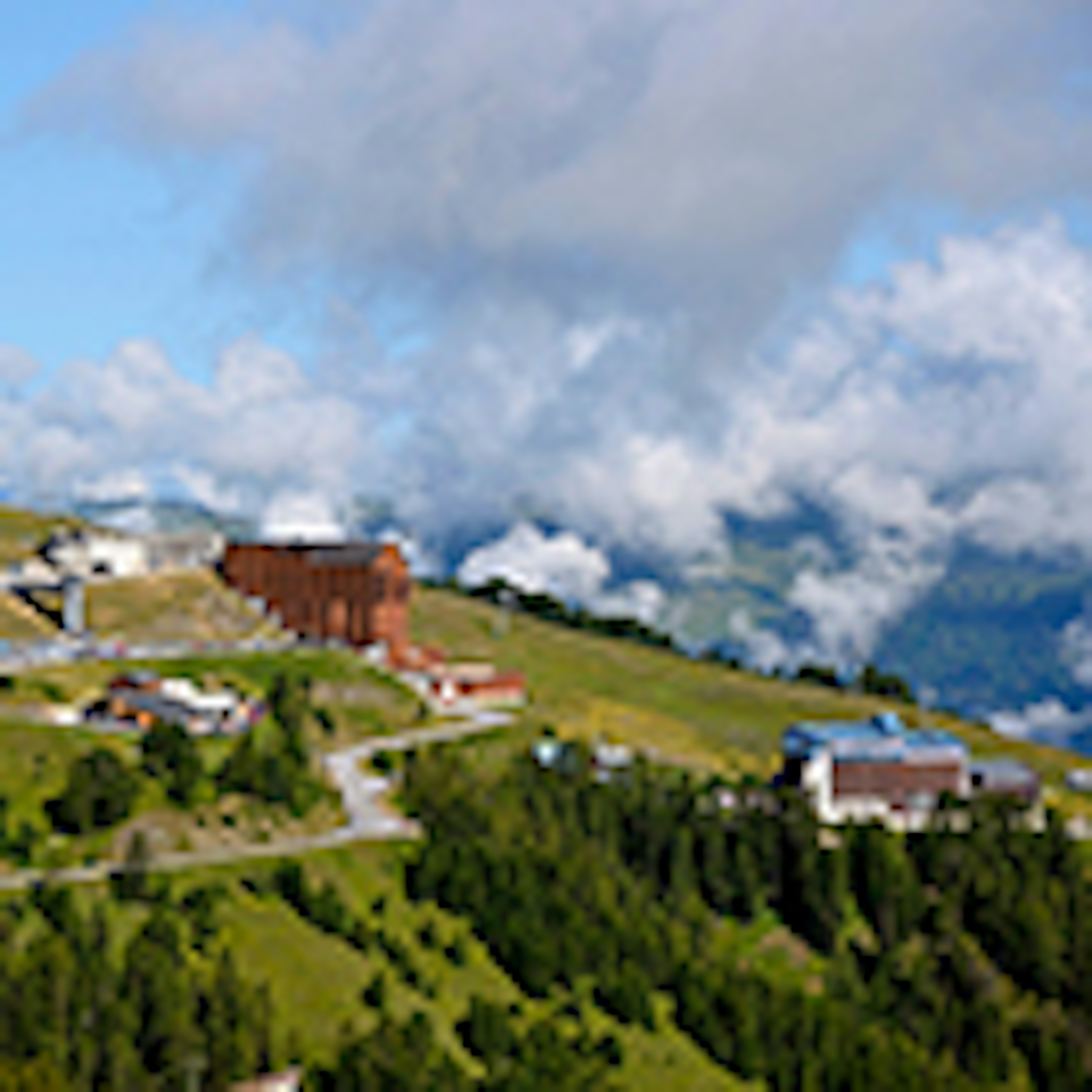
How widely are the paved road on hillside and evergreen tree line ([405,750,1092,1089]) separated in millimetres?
3400

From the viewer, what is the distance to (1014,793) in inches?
6683

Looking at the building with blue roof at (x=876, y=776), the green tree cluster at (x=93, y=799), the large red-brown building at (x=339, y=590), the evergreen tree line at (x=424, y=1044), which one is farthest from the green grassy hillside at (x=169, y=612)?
the evergreen tree line at (x=424, y=1044)

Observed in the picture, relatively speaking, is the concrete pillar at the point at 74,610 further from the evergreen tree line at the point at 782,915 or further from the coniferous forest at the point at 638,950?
the evergreen tree line at the point at 782,915

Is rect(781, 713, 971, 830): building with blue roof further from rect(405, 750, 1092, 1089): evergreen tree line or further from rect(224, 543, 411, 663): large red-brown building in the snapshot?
rect(224, 543, 411, 663): large red-brown building

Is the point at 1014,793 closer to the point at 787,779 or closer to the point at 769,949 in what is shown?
the point at 787,779

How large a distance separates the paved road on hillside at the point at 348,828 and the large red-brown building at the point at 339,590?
89.8 feet

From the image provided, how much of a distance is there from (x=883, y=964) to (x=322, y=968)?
52.6 m

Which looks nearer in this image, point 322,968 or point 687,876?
point 322,968

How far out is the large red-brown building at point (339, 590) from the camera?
18325 centimetres

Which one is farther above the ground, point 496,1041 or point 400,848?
point 400,848

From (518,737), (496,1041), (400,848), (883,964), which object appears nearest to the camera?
(496,1041)

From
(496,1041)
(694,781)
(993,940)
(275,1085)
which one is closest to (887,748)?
(694,781)

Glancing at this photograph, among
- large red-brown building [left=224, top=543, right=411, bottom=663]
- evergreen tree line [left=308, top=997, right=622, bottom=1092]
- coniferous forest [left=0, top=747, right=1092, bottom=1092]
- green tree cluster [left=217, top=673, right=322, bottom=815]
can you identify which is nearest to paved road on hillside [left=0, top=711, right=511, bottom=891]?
coniferous forest [left=0, top=747, right=1092, bottom=1092]

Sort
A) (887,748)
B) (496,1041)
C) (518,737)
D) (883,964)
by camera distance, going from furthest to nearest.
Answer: (887,748)
(518,737)
(883,964)
(496,1041)
